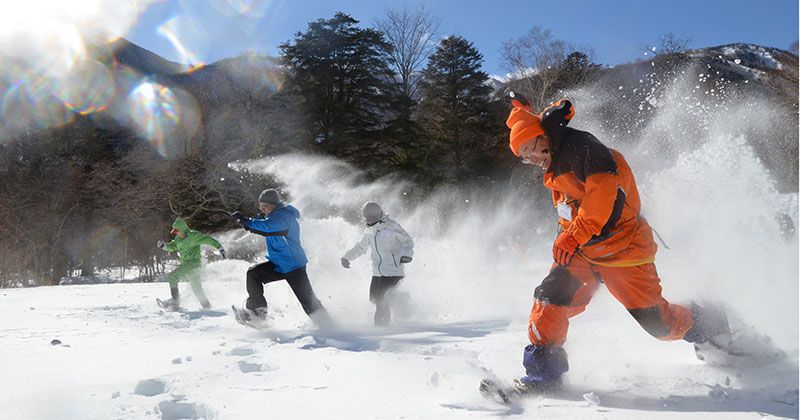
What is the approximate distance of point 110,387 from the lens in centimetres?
320

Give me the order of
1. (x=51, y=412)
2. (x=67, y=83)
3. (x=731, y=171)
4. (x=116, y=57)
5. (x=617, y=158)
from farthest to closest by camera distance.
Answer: (x=116, y=57) < (x=67, y=83) < (x=731, y=171) < (x=617, y=158) < (x=51, y=412)

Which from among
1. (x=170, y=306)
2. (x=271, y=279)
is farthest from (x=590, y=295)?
(x=170, y=306)

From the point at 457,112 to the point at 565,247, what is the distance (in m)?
24.4

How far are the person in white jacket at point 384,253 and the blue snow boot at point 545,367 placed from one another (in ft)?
10.9

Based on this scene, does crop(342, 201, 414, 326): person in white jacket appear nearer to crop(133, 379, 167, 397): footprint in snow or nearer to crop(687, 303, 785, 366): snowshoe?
crop(133, 379, 167, 397): footprint in snow

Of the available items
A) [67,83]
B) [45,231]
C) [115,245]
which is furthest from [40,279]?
[67,83]

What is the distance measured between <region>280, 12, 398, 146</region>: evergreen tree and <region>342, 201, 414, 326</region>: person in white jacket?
19585 millimetres

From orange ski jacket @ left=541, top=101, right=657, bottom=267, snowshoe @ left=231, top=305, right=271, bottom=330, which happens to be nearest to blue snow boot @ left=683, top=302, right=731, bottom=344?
orange ski jacket @ left=541, top=101, right=657, bottom=267

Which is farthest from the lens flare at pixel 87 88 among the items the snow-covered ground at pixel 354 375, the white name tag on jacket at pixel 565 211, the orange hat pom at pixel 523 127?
the white name tag on jacket at pixel 565 211

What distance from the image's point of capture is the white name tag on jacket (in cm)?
317

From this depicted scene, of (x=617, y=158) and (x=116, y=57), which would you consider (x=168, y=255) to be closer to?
(x=617, y=158)

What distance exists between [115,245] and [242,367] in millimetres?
27372

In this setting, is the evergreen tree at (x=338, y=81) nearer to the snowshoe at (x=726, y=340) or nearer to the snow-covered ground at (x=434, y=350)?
the snow-covered ground at (x=434, y=350)

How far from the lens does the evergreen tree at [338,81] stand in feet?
85.7
